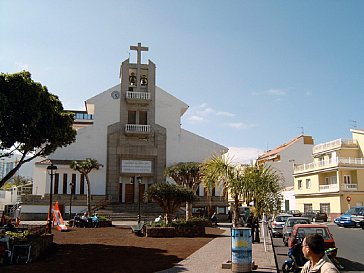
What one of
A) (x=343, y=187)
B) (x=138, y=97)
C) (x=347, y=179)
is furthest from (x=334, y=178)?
(x=138, y=97)

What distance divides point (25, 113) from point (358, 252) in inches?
591

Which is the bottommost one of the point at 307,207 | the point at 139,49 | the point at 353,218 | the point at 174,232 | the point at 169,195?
the point at 174,232

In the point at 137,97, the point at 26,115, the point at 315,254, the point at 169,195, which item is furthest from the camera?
the point at 137,97

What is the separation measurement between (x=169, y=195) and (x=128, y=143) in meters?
24.5

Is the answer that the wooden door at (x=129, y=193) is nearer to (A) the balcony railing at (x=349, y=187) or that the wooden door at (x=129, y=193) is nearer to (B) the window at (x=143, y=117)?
(B) the window at (x=143, y=117)

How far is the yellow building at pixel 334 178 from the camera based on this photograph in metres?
44.5

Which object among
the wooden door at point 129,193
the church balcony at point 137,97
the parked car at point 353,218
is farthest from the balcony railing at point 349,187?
the church balcony at point 137,97

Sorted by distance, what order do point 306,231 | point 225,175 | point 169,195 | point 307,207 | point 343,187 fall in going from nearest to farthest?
point 225,175 < point 306,231 < point 169,195 < point 343,187 < point 307,207

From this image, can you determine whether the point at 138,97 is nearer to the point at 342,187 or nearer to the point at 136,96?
the point at 136,96

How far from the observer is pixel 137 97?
48875 millimetres

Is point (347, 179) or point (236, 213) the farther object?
point (347, 179)

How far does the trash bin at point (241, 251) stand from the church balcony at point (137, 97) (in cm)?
3846

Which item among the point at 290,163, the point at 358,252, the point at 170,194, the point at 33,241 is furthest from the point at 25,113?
the point at 290,163

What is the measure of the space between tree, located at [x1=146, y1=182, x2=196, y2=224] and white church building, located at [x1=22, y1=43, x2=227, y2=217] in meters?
20.8
